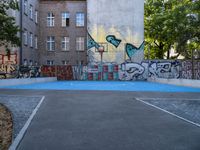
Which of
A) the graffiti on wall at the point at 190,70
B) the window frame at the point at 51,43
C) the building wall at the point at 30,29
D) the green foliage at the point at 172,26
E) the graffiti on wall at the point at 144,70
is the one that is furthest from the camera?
the window frame at the point at 51,43

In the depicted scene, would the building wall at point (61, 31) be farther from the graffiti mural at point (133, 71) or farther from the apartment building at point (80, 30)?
the graffiti mural at point (133, 71)

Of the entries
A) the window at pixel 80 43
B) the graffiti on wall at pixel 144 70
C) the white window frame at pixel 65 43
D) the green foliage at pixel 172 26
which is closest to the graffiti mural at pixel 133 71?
the graffiti on wall at pixel 144 70

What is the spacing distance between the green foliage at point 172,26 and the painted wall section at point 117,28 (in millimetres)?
3817

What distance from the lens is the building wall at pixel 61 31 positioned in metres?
46.0

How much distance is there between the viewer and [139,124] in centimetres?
853

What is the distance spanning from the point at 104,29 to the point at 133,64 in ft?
21.2

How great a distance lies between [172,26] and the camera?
41.1 metres

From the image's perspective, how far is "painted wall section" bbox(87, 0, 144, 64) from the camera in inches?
1690

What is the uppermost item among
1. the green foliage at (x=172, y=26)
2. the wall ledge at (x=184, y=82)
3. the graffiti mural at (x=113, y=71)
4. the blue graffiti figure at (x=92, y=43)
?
the green foliage at (x=172, y=26)

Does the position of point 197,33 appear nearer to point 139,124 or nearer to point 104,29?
point 104,29

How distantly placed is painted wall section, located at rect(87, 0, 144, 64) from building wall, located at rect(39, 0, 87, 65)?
3.74 m

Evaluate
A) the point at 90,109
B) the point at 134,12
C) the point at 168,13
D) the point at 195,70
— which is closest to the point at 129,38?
the point at 134,12

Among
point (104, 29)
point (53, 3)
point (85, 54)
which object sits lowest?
point (85, 54)

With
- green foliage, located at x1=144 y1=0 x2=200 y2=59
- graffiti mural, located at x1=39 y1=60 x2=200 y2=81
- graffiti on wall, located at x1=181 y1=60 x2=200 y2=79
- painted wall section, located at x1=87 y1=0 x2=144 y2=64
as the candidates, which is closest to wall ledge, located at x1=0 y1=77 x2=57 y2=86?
graffiti mural, located at x1=39 y1=60 x2=200 y2=81
